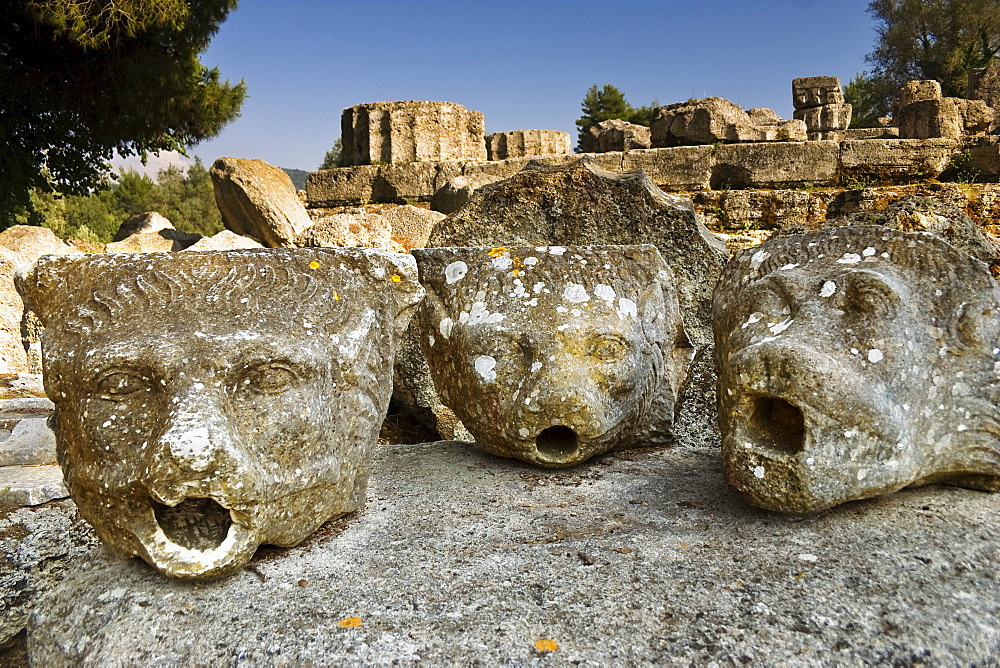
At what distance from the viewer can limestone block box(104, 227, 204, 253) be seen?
338 inches

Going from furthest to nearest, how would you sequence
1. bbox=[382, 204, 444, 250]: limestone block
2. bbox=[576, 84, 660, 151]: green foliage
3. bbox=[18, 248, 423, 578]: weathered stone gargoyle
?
bbox=[576, 84, 660, 151]: green foliage < bbox=[382, 204, 444, 250]: limestone block < bbox=[18, 248, 423, 578]: weathered stone gargoyle

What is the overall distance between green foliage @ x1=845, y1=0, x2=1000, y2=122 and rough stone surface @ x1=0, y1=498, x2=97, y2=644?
23.6 m

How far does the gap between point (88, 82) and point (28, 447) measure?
8026 millimetres

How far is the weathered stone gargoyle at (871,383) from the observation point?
5.30ft

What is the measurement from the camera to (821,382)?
160 cm

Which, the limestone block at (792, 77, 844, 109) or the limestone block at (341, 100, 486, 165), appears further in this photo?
the limestone block at (792, 77, 844, 109)

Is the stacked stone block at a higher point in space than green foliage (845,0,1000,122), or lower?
lower

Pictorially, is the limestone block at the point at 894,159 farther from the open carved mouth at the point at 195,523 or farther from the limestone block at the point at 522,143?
the open carved mouth at the point at 195,523

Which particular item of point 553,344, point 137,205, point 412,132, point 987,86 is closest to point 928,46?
point 987,86

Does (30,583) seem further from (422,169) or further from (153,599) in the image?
(422,169)

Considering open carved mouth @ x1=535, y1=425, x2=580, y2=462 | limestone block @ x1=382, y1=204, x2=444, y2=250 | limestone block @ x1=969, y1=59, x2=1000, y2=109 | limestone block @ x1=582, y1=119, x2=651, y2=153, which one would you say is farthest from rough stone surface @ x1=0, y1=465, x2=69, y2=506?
limestone block @ x1=969, y1=59, x2=1000, y2=109

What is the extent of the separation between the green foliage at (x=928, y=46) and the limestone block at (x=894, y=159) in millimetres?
15175

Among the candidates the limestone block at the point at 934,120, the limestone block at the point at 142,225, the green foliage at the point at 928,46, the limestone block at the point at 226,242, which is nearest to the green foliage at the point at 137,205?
the limestone block at the point at 142,225

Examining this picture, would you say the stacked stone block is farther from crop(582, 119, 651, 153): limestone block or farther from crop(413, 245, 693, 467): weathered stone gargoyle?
crop(413, 245, 693, 467): weathered stone gargoyle
